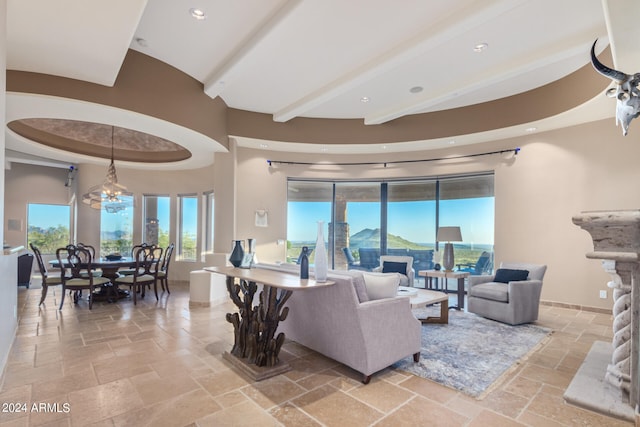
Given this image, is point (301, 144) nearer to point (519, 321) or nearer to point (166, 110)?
point (166, 110)

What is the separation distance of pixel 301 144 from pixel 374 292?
14.8 ft

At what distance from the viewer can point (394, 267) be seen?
241 inches

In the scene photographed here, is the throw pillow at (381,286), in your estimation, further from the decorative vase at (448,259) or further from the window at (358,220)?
the window at (358,220)

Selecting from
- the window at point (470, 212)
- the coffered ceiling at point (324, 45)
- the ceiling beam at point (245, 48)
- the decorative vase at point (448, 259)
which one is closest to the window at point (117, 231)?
the coffered ceiling at point (324, 45)

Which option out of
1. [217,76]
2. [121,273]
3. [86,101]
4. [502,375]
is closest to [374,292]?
[502,375]

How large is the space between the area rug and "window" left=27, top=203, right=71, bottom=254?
909cm

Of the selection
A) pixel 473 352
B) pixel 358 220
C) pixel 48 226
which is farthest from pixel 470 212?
pixel 48 226

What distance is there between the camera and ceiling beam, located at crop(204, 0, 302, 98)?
129 inches

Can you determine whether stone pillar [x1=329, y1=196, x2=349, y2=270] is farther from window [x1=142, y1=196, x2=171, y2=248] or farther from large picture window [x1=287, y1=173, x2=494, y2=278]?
window [x1=142, y1=196, x2=171, y2=248]

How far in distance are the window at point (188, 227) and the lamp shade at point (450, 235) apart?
221 inches

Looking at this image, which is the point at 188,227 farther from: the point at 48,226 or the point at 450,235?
the point at 450,235

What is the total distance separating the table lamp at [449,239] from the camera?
556cm

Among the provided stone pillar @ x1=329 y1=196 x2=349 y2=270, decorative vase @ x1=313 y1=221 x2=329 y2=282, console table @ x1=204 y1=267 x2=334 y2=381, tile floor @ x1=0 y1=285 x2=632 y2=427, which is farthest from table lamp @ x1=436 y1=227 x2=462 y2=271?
decorative vase @ x1=313 y1=221 x2=329 y2=282

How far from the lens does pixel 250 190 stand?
6.82m
